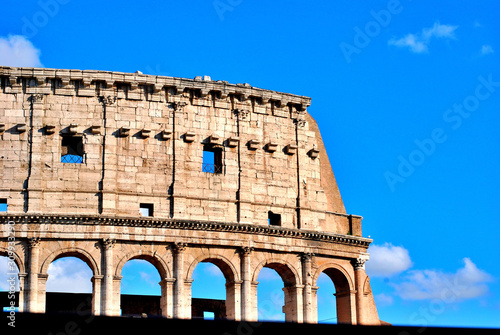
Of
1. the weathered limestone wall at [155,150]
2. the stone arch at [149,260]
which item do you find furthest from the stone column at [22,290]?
the stone arch at [149,260]

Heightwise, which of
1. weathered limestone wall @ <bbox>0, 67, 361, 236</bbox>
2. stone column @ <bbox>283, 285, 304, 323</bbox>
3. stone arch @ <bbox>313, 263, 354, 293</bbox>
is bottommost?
stone column @ <bbox>283, 285, 304, 323</bbox>

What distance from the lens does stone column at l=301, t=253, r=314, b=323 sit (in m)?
43.4

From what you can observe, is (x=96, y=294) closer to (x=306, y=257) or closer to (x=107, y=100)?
(x=107, y=100)

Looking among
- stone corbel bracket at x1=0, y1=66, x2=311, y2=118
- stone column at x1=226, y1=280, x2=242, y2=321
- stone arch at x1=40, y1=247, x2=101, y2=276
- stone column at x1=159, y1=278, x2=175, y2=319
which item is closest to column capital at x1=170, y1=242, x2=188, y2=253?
stone column at x1=159, y1=278, x2=175, y2=319

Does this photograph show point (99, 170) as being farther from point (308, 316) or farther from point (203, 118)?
point (308, 316)

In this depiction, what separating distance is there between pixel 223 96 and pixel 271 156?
348 centimetres

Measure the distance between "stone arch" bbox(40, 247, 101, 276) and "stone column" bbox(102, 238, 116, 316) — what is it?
41cm

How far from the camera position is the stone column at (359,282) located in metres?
44.4

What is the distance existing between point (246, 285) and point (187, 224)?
3.68 m

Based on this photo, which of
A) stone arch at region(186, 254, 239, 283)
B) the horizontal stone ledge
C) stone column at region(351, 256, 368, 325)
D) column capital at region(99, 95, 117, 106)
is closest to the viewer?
stone arch at region(186, 254, 239, 283)

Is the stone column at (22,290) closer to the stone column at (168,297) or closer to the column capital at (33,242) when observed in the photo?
the column capital at (33,242)

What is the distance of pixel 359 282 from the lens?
45.1 meters

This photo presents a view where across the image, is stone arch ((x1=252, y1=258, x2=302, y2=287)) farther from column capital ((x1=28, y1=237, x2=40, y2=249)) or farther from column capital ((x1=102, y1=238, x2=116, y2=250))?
column capital ((x1=28, y1=237, x2=40, y2=249))

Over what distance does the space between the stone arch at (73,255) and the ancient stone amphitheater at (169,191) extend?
5 cm
